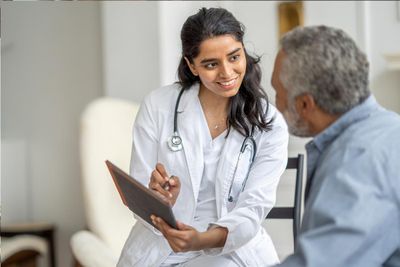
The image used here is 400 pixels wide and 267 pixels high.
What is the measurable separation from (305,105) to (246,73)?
0.70 meters

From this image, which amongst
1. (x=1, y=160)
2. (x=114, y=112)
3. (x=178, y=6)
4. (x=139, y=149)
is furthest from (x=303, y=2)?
(x=139, y=149)

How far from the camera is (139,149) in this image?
200cm

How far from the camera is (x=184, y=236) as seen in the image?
1709 mm

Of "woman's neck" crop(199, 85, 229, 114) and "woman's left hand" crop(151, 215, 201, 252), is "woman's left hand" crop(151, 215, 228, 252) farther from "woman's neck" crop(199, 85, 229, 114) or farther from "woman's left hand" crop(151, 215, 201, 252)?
"woman's neck" crop(199, 85, 229, 114)

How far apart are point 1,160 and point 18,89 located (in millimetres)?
357

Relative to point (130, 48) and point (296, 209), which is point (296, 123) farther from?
point (130, 48)

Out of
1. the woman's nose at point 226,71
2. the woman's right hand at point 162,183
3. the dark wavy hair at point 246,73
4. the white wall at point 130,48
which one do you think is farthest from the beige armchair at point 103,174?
the woman's nose at point 226,71

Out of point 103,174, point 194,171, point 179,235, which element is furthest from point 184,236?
point 103,174

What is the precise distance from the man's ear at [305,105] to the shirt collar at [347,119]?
1.7 inches

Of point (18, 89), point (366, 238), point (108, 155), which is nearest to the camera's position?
point (366, 238)

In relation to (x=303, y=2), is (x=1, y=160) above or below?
below

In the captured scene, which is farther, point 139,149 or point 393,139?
point 139,149

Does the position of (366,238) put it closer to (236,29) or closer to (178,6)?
(236,29)

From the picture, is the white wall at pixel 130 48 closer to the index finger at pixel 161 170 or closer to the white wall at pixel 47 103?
the white wall at pixel 47 103
